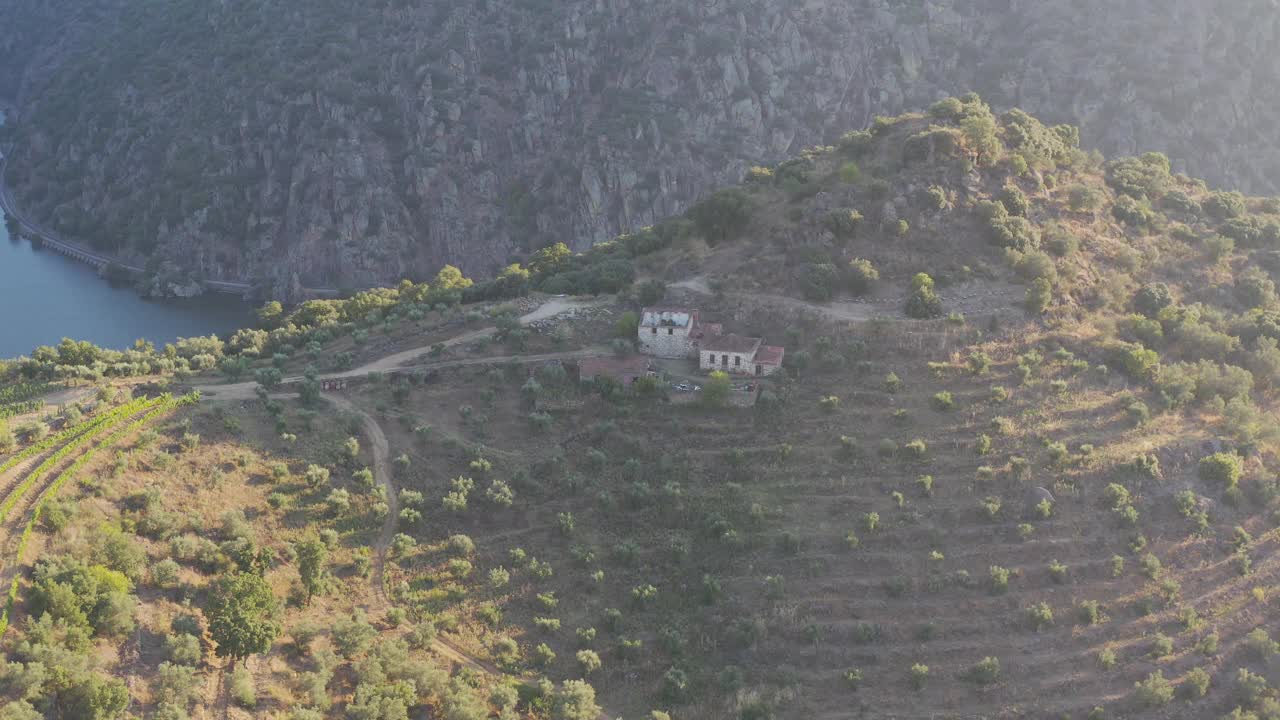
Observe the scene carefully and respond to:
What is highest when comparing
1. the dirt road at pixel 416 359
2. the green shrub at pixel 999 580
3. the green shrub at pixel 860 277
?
the green shrub at pixel 860 277

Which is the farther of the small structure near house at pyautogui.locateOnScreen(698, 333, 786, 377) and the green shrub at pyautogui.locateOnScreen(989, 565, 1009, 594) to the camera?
the small structure near house at pyautogui.locateOnScreen(698, 333, 786, 377)

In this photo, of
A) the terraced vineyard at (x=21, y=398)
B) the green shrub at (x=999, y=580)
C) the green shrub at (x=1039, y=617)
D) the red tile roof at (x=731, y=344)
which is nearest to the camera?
the green shrub at (x=1039, y=617)

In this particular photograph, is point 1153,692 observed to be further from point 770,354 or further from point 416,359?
point 416,359

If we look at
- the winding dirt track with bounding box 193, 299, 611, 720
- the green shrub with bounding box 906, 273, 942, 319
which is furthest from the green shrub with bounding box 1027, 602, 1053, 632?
the green shrub with bounding box 906, 273, 942, 319

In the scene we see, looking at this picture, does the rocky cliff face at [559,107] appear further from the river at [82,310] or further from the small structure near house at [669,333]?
the small structure near house at [669,333]

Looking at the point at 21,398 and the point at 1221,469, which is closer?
the point at 21,398

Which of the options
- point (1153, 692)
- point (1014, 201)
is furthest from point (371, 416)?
point (1014, 201)

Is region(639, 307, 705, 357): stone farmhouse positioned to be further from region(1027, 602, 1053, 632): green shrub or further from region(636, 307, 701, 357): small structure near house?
region(1027, 602, 1053, 632): green shrub

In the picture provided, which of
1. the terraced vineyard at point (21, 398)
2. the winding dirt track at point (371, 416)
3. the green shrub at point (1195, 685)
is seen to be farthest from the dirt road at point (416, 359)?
the green shrub at point (1195, 685)
